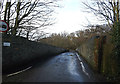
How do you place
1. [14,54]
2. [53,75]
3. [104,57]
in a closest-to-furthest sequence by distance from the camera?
[53,75] < [104,57] < [14,54]

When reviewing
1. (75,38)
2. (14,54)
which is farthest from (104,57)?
(75,38)

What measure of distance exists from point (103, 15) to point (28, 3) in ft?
35.7

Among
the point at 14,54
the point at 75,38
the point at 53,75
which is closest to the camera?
the point at 53,75

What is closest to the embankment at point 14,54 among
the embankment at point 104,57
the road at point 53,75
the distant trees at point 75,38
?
the road at point 53,75

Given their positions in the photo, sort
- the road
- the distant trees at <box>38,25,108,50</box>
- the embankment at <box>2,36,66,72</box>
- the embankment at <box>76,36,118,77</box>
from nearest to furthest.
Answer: the road
the embankment at <box>76,36,118,77</box>
the embankment at <box>2,36,66,72</box>
the distant trees at <box>38,25,108,50</box>

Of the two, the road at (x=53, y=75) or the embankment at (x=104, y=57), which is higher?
the embankment at (x=104, y=57)

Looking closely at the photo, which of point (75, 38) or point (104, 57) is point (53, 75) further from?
point (75, 38)

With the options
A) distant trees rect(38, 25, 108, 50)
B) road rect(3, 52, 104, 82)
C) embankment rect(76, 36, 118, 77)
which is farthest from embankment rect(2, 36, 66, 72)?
distant trees rect(38, 25, 108, 50)

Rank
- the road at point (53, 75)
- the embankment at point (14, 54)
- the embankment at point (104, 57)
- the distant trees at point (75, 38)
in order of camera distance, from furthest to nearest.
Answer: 1. the distant trees at point (75, 38)
2. the embankment at point (14, 54)
3. the embankment at point (104, 57)
4. the road at point (53, 75)

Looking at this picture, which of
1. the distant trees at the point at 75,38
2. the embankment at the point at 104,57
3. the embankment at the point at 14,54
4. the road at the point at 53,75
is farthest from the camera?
the distant trees at the point at 75,38

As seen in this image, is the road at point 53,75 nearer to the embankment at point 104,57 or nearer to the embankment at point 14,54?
the embankment at point 104,57

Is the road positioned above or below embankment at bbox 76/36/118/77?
below

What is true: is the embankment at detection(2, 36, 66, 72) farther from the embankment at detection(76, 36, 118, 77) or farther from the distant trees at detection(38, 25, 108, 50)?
the distant trees at detection(38, 25, 108, 50)

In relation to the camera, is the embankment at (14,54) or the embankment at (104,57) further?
the embankment at (14,54)
